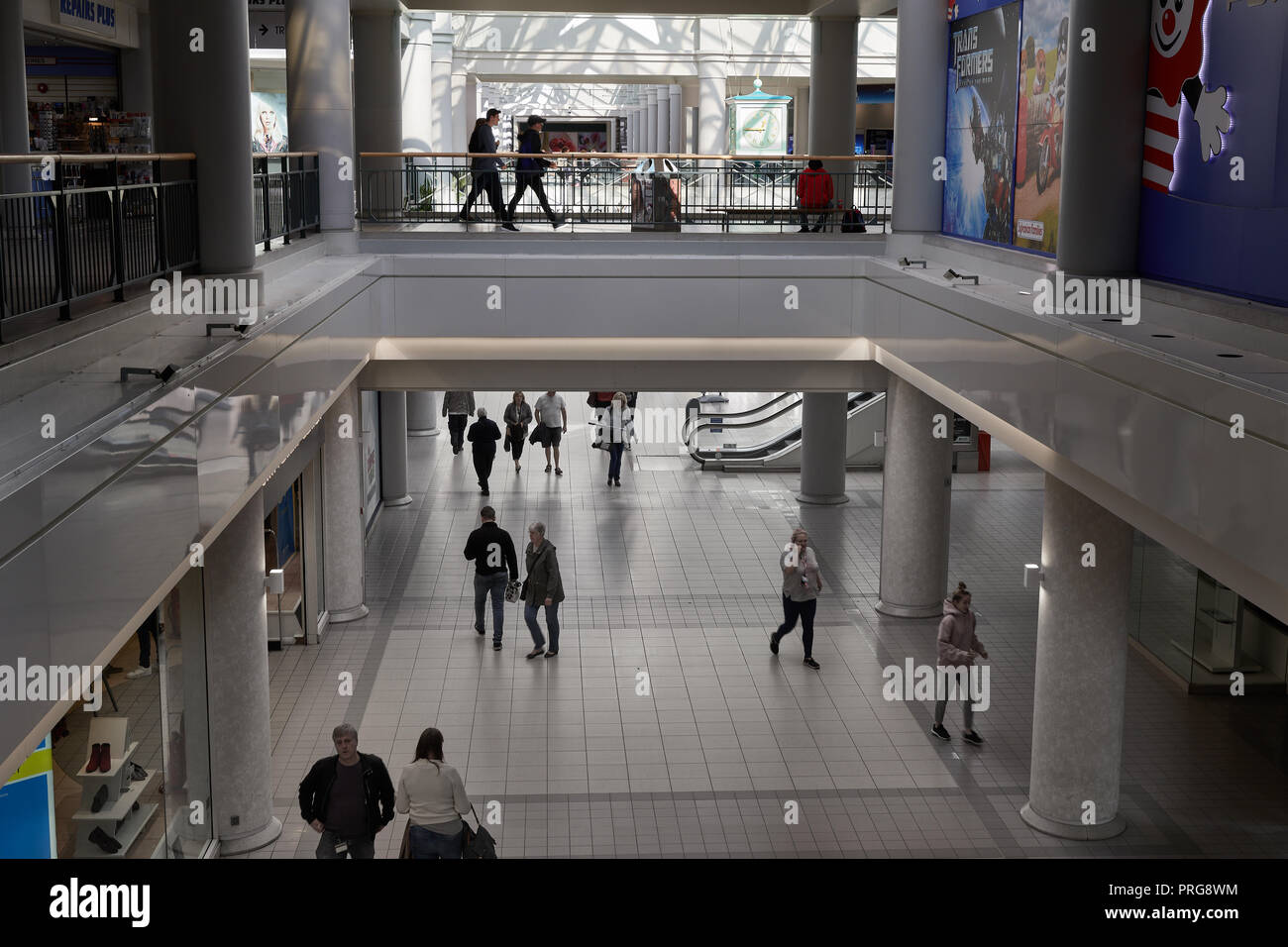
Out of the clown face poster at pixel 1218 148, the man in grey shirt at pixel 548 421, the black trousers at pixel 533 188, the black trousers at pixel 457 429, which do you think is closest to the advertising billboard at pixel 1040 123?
the clown face poster at pixel 1218 148

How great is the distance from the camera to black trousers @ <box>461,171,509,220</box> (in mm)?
18906

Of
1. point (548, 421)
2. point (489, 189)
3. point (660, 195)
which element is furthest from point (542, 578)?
point (548, 421)

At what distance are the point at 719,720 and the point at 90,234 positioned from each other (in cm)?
756

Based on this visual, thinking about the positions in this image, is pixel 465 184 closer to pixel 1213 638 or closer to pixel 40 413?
pixel 1213 638

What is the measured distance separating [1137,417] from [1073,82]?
4178 mm

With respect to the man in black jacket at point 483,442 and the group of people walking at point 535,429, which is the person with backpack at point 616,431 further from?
the man in black jacket at point 483,442

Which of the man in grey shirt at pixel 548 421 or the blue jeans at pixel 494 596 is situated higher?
the man in grey shirt at pixel 548 421

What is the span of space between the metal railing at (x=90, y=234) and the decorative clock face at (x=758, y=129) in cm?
2922

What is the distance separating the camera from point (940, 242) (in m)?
16.4

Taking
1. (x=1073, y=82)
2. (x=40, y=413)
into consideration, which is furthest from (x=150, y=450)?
(x=1073, y=82)

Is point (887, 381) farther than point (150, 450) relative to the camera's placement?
Yes

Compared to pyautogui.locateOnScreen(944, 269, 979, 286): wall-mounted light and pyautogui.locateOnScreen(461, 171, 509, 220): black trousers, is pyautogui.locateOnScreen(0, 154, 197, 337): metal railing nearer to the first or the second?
pyautogui.locateOnScreen(944, 269, 979, 286): wall-mounted light

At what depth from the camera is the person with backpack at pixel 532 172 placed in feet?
62.3
